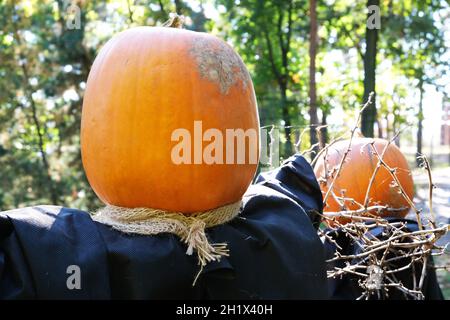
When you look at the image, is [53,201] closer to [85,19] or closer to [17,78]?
[17,78]

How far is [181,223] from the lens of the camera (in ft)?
5.05

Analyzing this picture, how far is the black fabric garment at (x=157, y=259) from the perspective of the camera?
4.11 ft

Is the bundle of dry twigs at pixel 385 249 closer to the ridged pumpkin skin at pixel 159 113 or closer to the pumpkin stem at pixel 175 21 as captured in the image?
the ridged pumpkin skin at pixel 159 113

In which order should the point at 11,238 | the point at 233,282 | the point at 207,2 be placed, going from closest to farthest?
1. the point at 11,238
2. the point at 233,282
3. the point at 207,2

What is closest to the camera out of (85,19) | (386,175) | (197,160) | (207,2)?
(197,160)

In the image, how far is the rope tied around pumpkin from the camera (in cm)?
143

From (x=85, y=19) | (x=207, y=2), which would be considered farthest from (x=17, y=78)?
(x=207, y=2)

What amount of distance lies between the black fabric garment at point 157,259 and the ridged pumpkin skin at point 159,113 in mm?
153

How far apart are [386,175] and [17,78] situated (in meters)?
9.37

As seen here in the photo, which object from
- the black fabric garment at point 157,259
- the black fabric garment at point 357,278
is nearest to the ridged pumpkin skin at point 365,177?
the black fabric garment at point 357,278

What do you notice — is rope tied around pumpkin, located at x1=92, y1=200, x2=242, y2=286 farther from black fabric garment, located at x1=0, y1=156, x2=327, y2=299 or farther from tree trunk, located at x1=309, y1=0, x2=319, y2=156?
tree trunk, located at x1=309, y1=0, x2=319, y2=156

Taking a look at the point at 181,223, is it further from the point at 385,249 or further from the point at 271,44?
the point at 271,44

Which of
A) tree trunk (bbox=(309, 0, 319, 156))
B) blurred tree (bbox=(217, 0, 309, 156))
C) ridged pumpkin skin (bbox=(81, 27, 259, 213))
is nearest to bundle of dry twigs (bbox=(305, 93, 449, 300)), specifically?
Answer: ridged pumpkin skin (bbox=(81, 27, 259, 213))
